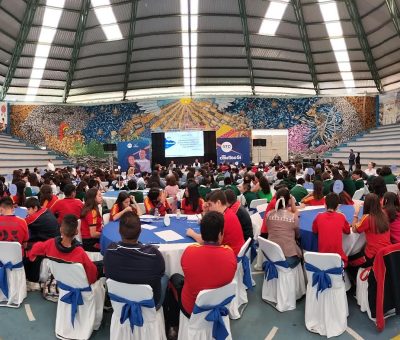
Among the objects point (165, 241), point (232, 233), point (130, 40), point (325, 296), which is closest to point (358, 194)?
point (325, 296)

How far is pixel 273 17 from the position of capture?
1830 centimetres

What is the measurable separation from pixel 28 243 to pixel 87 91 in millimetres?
20154

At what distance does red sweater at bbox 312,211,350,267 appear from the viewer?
3.83m

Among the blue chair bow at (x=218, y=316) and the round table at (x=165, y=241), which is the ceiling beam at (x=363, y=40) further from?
the blue chair bow at (x=218, y=316)

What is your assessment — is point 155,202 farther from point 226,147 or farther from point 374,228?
point 226,147

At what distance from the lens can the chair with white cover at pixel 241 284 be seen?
379cm

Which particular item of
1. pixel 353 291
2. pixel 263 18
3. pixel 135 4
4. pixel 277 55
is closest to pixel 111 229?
pixel 353 291

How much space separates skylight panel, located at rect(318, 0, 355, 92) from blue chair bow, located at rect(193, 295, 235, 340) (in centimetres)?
1792

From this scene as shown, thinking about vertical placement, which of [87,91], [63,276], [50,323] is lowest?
[50,323]

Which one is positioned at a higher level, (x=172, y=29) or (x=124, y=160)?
(x=172, y=29)

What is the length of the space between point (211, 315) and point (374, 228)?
6.69 ft

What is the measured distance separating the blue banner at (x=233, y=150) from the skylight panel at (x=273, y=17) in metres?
5.98

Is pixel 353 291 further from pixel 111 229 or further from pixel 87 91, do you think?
pixel 87 91

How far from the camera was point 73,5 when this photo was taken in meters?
17.2
